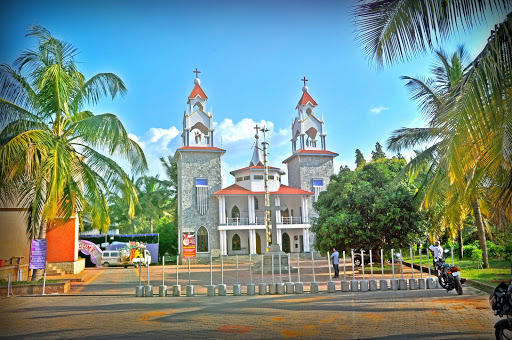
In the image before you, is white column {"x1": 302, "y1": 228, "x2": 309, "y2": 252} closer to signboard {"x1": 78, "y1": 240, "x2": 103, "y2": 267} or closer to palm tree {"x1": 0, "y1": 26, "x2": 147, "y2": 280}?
signboard {"x1": 78, "y1": 240, "x2": 103, "y2": 267}

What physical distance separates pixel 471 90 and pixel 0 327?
8.94 meters

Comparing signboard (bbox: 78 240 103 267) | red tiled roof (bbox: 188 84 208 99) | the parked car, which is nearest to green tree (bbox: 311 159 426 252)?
the parked car

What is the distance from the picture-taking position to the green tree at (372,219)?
18797 millimetres

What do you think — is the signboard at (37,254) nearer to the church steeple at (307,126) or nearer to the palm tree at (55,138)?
the palm tree at (55,138)

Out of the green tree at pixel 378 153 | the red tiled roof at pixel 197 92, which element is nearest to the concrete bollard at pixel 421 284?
the red tiled roof at pixel 197 92

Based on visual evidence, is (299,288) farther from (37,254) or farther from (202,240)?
(202,240)

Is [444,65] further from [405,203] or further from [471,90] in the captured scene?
[471,90]

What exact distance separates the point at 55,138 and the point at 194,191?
23029mm

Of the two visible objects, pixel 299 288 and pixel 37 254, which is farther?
pixel 37 254

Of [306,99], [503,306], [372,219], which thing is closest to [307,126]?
[306,99]

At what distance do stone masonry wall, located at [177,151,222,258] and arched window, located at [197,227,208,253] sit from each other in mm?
294

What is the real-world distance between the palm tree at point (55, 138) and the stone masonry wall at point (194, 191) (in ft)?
65.5

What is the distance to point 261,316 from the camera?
8.18m

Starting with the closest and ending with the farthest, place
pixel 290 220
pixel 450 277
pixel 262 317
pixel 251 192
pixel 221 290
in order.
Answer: pixel 262 317
pixel 450 277
pixel 221 290
pixel 251 192
pixel 290 220
